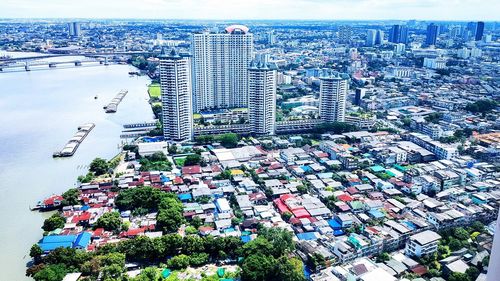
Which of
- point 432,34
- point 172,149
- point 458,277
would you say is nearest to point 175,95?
point 172,149

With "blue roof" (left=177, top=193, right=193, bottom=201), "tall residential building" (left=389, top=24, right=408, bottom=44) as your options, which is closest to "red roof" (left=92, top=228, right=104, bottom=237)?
"blue roof" (left=177, top=193, right=193, bottom=201)

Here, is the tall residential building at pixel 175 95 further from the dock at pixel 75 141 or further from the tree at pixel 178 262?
the tree at pixel 178 262

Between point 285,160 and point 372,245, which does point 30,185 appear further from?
point 372,245

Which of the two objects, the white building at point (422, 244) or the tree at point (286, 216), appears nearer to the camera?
the white building at point (422, 244)

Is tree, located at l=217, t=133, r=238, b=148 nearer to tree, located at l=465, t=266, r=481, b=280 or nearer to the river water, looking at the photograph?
the river water

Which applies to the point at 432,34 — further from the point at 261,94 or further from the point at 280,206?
the point at 280,206

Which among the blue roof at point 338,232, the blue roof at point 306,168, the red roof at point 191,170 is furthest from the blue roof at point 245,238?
the blue roof at point 306,168

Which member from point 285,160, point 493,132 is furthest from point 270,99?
point 493,132
